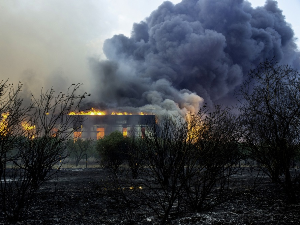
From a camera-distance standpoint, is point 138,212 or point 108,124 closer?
point 138,212

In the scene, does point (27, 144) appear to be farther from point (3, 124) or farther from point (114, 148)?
point (114, 148)

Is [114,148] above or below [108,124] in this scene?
below

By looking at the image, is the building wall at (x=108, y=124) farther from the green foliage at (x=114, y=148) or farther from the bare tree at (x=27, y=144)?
the bare tree at (x=27, y=144)

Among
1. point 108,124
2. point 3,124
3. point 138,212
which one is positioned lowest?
point 138,212

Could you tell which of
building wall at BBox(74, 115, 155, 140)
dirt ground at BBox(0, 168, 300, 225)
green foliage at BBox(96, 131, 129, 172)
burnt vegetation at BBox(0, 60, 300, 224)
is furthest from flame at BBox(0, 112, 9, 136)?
building wall at BBox(74, 115, 155, 140)

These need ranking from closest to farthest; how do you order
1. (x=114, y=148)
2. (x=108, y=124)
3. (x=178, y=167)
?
1. (x=178, y=167)
2. (x=114, y=148)
3. (x=108, y=124)

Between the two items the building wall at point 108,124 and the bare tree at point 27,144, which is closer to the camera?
the bare tree at point 27,144

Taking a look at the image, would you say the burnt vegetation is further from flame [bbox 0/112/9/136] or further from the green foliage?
the green foliage

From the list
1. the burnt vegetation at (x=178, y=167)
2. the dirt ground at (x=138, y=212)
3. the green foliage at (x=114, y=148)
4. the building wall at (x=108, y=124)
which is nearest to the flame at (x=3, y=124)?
the burnt vegetation at (x=178, y=167)

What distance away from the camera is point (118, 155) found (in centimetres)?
3269

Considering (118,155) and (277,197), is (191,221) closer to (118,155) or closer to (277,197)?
(277,197)

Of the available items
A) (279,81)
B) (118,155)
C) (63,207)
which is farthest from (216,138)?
(118,155)

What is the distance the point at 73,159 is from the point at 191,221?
53.9 m

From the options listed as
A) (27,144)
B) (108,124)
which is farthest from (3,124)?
(108,124)
